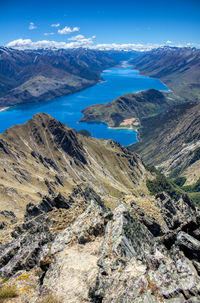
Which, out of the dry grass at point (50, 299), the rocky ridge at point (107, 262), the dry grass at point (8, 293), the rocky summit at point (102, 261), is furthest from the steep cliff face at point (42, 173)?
the dry grass at point (50, 299)

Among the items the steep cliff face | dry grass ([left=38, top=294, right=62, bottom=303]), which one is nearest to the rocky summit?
dry grass ([left=38, top=294, right=62, bottom=303])

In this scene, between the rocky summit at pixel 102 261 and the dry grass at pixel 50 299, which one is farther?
the dry grass at pixel 50 299

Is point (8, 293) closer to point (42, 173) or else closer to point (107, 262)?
point (107, 262)

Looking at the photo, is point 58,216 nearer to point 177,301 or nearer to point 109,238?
point 109,238

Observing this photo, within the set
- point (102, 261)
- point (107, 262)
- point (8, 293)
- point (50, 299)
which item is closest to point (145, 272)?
point (107, 262)

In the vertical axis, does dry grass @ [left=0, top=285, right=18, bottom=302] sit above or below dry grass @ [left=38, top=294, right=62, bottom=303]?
above

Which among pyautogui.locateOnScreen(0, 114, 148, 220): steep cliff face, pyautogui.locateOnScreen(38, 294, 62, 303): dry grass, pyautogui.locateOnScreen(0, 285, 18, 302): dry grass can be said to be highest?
pyautogui.locateOnScreen(0, 114, 148, 220): steep cliff face

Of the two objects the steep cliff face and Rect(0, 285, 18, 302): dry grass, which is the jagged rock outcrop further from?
the steep cliff face

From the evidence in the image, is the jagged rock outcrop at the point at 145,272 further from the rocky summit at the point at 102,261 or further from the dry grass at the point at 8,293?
the dry grass at the point at 8,293

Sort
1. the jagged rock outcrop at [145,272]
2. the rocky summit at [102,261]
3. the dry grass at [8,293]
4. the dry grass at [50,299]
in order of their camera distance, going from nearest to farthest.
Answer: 1. the jagged rock outcrop at [145,272]
2. the rocky summit at [102,261]
3. the dry grass at [50,299]
4. the dry grass at [8,293]

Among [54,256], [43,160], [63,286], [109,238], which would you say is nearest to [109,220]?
[109,238]

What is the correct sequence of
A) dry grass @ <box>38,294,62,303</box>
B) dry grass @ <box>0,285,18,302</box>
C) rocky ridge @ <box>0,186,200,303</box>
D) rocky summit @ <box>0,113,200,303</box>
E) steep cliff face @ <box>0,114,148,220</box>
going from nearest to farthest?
1. rocky ridge @ <box>0,186,200,303</box>
2. rocky summit @ <box>0,113,200,303</box>
3. dry grass @ <box>38,294,62,303</box>
4. dry grass @ <box>0,285,18,302</box>
5. steep cliff face @ <box>0,114,148,220</box>
